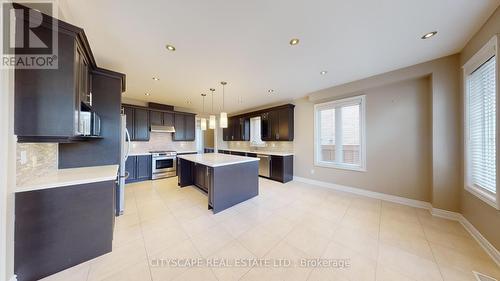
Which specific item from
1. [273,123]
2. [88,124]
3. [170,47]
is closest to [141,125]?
[88,124]

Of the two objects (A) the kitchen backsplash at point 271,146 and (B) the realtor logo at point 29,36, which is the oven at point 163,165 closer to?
(A) the kitchen backsplash at point 271,146

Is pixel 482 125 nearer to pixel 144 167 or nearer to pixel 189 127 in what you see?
pixel 189 127

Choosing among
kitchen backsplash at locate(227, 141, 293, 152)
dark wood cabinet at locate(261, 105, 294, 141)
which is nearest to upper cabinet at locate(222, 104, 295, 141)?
dark wood cabinet at locate(261, 105, 294, 141)

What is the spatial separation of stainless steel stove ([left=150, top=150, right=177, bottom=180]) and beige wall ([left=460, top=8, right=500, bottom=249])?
6.32 meters

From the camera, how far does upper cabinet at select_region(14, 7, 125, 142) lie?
1.36m

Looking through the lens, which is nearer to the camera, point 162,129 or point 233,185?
point 233,185

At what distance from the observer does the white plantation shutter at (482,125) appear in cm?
182

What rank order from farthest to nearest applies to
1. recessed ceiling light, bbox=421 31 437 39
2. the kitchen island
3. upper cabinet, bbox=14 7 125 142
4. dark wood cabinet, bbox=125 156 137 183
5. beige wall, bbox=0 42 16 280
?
1. dark wood cabinet, bbox=125 156 137 183
2. the kitchen island
3. recessed ceiling light, bbox=421 31 437 39
4. upper cabinet, bbox=14 7 125 142
5. beige wall, bbox=0 42 16 280

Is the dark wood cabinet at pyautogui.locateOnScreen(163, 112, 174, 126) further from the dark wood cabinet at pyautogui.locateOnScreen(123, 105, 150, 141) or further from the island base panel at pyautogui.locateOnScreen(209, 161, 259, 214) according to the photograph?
the island base panel at pyautogui.locateOnScreen(209, 161, 259, 214)

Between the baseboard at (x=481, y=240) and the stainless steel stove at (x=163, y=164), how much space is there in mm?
6304

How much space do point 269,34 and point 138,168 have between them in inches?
197

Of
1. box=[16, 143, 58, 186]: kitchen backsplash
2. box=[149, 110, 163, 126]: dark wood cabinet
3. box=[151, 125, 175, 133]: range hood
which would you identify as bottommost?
box=[16, 143, 58, 186]: kitchen backsplash

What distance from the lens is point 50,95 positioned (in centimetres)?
146

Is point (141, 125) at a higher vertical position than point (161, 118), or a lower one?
lower
